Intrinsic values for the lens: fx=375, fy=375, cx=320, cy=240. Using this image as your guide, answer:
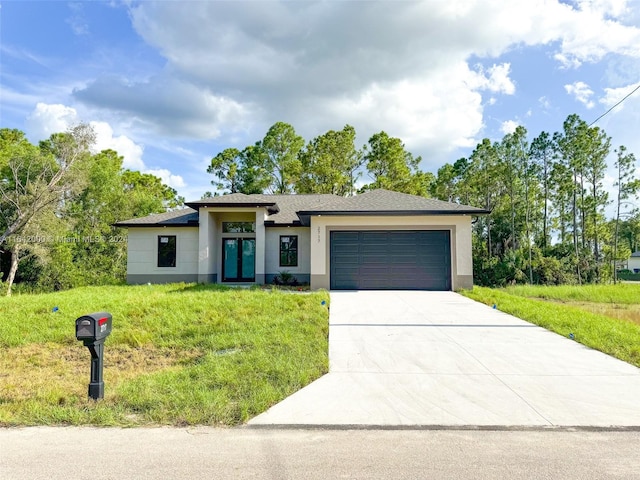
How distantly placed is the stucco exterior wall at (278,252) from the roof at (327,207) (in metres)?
0.50

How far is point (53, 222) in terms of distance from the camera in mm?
21625

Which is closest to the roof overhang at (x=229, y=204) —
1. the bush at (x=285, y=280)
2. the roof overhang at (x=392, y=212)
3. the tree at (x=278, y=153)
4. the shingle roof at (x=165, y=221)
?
the shingle roof at (x=165, y=221)

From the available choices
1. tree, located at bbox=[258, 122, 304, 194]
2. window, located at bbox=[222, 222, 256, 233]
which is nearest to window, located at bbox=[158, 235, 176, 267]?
window, located at bbox=[222, 222, 256, 233]

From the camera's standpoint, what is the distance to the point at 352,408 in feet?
13.3

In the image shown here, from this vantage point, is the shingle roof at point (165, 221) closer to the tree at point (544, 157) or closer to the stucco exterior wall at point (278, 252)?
the stucco exterior wall at point (278, 252)

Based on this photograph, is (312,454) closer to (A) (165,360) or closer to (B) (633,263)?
(A) (165,360)

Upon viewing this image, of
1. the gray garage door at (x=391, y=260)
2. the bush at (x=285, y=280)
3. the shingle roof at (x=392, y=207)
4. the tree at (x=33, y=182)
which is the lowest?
the bush at (x=285, y=280)

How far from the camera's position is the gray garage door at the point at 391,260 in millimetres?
14102

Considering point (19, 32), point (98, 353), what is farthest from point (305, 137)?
point (98, 353)

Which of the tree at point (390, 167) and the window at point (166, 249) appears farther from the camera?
the tree at point (390, 167)

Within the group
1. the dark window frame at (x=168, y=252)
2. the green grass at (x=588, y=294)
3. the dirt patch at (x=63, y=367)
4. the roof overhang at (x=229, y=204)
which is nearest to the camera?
the dirt patch at (x=63, y=367)

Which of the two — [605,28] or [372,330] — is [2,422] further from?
[605,28]

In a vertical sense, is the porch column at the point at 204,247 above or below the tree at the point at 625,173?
below

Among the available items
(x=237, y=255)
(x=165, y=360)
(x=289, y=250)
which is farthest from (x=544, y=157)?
(x=165, y=360)
